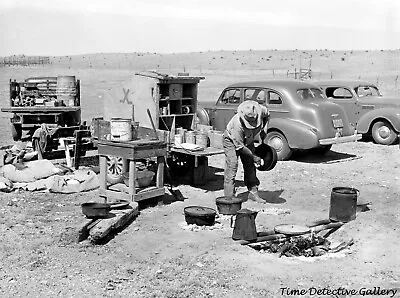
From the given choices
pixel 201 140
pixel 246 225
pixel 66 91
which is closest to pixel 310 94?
pixel 201 140

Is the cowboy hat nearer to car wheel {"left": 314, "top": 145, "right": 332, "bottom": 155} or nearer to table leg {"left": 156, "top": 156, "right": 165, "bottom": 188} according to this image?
table leg {"left": 156, "top": 156, "right": 165, "bottom": 188}

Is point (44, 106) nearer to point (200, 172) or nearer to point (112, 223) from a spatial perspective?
point (200, 172)

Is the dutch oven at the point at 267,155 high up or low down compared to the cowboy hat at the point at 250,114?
down

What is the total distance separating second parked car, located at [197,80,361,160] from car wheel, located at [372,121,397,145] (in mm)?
2336

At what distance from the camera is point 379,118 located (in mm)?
15141

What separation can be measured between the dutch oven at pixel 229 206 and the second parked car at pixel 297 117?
4546mm

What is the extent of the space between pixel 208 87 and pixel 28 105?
20.0 m

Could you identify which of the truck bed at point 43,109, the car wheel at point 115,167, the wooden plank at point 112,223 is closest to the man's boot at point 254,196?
the wooden plank at point 112,223

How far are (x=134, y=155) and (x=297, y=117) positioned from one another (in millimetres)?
5172

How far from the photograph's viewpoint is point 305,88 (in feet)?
42.5

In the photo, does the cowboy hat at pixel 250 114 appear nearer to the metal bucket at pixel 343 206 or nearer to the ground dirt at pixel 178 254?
the ground dirt at pixel 178 254

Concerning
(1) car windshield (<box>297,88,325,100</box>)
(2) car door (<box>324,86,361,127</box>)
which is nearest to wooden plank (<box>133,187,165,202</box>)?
(1) car windshield (<box>297,88,325,100</box>)

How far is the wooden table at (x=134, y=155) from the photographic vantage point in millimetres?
8344

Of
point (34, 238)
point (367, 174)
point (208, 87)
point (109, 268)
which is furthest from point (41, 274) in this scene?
point (208, 87)
